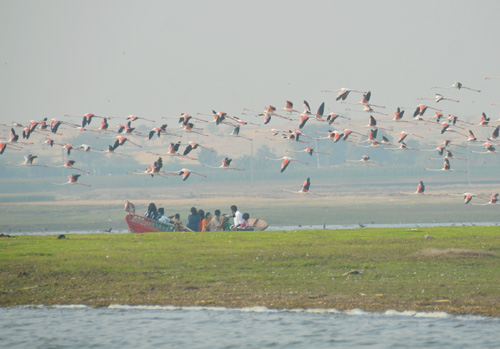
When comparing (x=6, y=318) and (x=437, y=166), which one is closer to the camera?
(x=6, y=318)

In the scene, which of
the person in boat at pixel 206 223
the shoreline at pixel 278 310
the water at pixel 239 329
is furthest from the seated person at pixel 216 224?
the water at pixel 239 329

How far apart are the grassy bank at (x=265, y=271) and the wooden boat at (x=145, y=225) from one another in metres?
6.45

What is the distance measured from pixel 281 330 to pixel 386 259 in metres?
8.71

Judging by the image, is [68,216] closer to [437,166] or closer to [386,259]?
[386,259]

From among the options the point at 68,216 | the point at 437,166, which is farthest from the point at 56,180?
the point at 437,166

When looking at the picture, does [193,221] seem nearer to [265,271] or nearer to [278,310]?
[265,271]

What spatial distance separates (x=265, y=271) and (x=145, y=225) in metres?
17.3

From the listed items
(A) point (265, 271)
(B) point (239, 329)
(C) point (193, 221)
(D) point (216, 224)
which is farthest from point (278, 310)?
(C) point (193, 221)

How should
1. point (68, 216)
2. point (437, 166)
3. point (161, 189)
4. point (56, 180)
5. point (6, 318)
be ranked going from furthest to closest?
point (437, 166) → point (56, 180) → point (161, 189) → point (68, 216) → point (6, 318)

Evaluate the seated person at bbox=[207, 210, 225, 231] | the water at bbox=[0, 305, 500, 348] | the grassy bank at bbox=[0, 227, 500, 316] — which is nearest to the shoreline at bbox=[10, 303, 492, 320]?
the water at bbox=[0, 305, 500, 348]

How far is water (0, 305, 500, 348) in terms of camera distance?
73.3 feet

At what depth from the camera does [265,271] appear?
29.7 meters

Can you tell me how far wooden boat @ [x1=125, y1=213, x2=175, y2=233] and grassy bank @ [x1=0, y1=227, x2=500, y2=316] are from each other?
21.2ft

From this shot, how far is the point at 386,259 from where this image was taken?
31234mm
